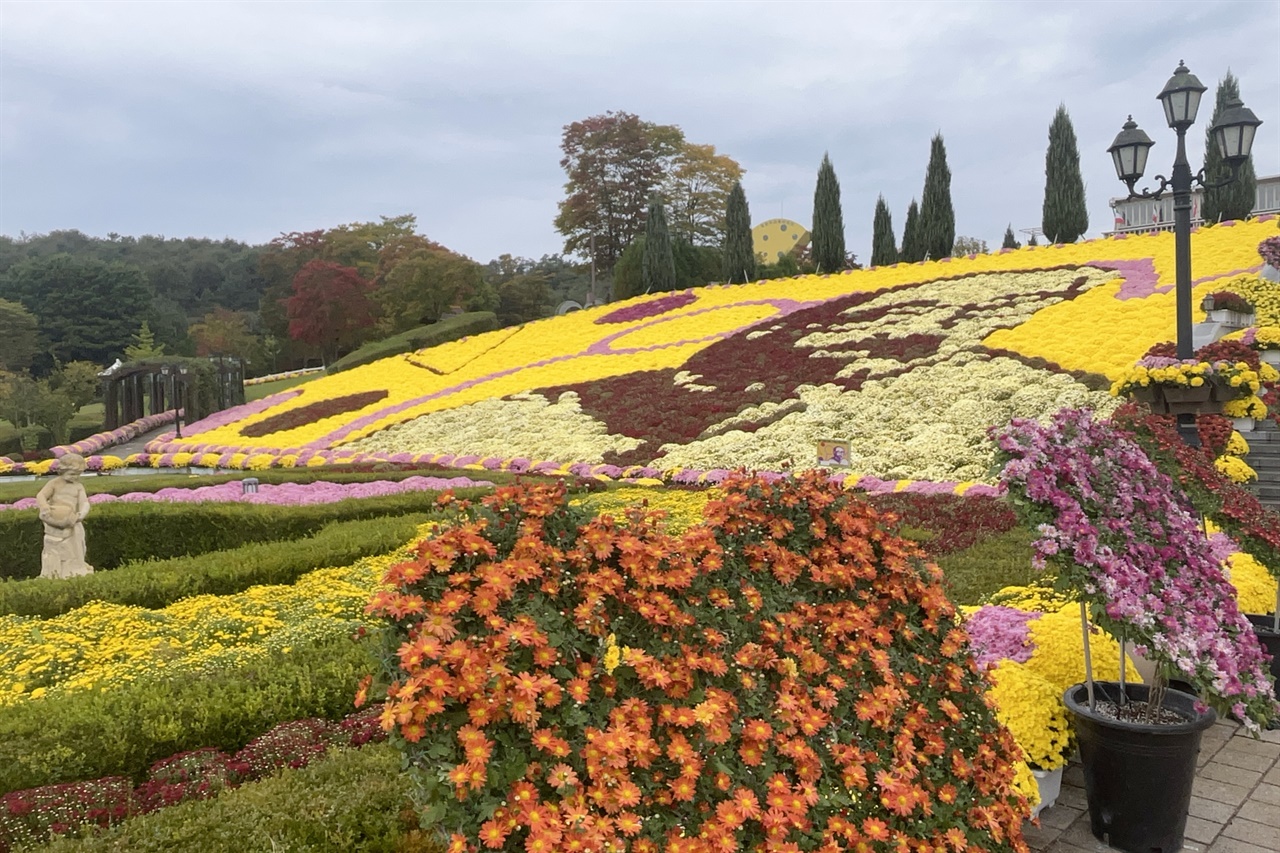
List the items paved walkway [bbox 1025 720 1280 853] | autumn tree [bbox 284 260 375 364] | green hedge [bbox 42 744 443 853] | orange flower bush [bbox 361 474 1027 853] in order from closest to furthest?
orange flower bush [bbox 361 474 1027 853], green hedge [bbox 42 744 443 853], paved walkway [bbox 1025 720 1280 853], autumn tree [bbox 284 260 375 364]

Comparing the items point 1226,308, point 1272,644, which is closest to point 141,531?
point 1272,644

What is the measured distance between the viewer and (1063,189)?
90.9 ft

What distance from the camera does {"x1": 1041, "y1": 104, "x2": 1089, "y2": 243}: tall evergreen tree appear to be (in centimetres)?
2769

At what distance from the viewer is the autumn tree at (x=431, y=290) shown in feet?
127

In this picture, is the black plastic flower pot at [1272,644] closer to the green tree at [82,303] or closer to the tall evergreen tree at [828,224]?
the tall evergreen tree at [828,224]

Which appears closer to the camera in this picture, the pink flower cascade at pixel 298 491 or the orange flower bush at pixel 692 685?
the orange flower bush at pixel 692 685

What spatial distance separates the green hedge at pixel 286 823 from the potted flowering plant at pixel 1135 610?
2.64 metres

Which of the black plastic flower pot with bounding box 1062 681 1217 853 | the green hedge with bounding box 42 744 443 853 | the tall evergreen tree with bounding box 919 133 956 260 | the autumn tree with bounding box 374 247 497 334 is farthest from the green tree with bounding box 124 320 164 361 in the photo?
the black plastic flower pot with bounding box 1062 681 1217 853

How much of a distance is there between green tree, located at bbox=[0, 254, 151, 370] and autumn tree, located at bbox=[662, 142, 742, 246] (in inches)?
1206

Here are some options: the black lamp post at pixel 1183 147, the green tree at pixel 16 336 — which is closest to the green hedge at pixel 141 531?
the black lamp post at pixel 1183 147

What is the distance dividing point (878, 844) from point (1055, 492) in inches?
67.3

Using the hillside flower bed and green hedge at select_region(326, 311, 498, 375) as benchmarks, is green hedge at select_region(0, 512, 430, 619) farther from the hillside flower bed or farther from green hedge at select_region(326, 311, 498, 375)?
green hedge at select_region(326, 311, 498, 375)

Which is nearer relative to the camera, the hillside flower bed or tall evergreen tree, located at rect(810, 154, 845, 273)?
the hillside flower bed

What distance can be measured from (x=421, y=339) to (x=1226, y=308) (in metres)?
25.7
